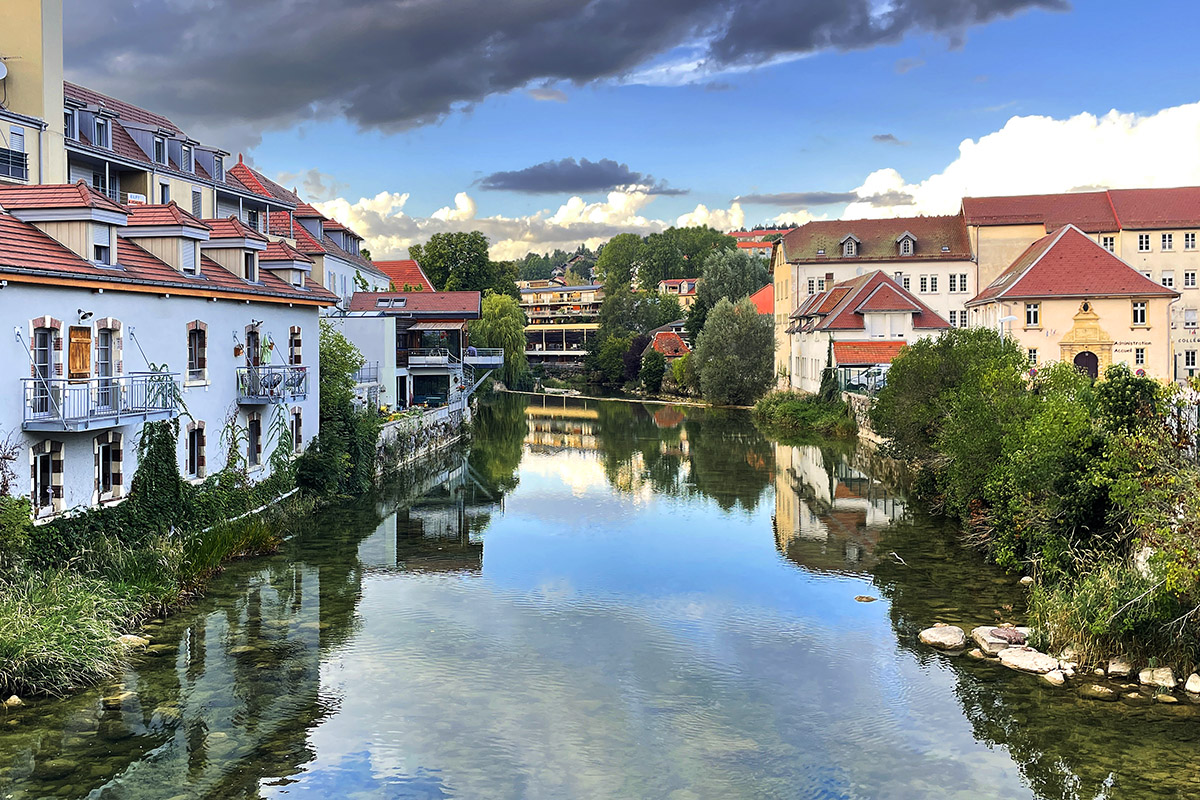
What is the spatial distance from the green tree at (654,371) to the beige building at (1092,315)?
37.8 metres

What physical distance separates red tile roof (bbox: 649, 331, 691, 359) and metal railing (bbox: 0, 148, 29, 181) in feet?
213

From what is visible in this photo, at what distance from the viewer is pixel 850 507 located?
28.3 m

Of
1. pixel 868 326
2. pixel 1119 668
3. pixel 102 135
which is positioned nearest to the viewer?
pixel 1119 668

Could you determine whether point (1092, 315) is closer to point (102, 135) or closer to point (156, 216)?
point (156, 216)

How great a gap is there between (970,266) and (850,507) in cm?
4004

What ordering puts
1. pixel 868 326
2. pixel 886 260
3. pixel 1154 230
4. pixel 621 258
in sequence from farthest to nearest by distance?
pixel 621 258 < pixel 886 260 < pixel 1154 230 < pixel 868 326

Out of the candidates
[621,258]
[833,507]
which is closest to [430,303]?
[833,507]

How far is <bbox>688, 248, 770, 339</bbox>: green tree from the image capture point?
8312 centimetres

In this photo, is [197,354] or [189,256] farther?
[197,354]

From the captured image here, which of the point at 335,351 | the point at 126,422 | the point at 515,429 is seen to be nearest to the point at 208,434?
the point at 126,422

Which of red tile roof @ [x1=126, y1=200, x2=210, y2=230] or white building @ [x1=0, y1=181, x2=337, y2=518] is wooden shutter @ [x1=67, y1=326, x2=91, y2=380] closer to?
white building @ [x1=0, y1=181, x2=337, y2=518]

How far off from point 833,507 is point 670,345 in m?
60.8

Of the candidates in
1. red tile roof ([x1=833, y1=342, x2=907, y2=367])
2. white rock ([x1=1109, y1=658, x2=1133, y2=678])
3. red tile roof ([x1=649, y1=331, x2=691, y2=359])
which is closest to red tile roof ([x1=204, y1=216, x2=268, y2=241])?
white rock ([x1=1109, y1=658, x2=1133, y2=678])

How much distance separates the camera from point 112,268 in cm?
1847
